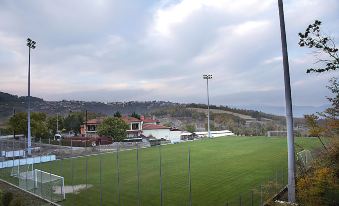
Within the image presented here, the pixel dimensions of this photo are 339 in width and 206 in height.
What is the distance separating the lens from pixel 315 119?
20.9 metres

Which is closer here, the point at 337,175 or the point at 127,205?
the point at 337,175


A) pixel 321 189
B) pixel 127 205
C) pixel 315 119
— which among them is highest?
pixel 315 119

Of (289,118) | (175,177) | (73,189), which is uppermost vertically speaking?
(289,118)

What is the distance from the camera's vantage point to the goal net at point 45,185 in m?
25.2

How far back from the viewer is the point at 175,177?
3148 centimetres

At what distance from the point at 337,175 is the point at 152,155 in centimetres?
2980

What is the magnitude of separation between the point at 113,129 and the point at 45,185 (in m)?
37.1

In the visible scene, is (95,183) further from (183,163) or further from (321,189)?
(321,189)

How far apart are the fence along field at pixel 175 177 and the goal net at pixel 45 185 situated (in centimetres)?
40

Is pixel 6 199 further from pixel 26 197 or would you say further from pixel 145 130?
pixel 145 130

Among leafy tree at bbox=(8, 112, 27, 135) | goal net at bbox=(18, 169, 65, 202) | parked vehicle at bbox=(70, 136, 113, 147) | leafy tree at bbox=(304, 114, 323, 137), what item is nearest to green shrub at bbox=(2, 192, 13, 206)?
goal net at bbox=(18, 169, 65, 202)

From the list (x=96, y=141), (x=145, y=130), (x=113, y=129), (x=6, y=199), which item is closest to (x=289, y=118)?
(x=6, y=199)

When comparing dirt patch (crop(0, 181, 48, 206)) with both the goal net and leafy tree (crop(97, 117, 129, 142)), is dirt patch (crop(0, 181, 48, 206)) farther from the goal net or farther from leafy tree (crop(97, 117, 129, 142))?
leafy tree (crop(97, 117, 129, 142))

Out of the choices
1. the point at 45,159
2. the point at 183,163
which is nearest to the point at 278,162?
the point at 183,163
